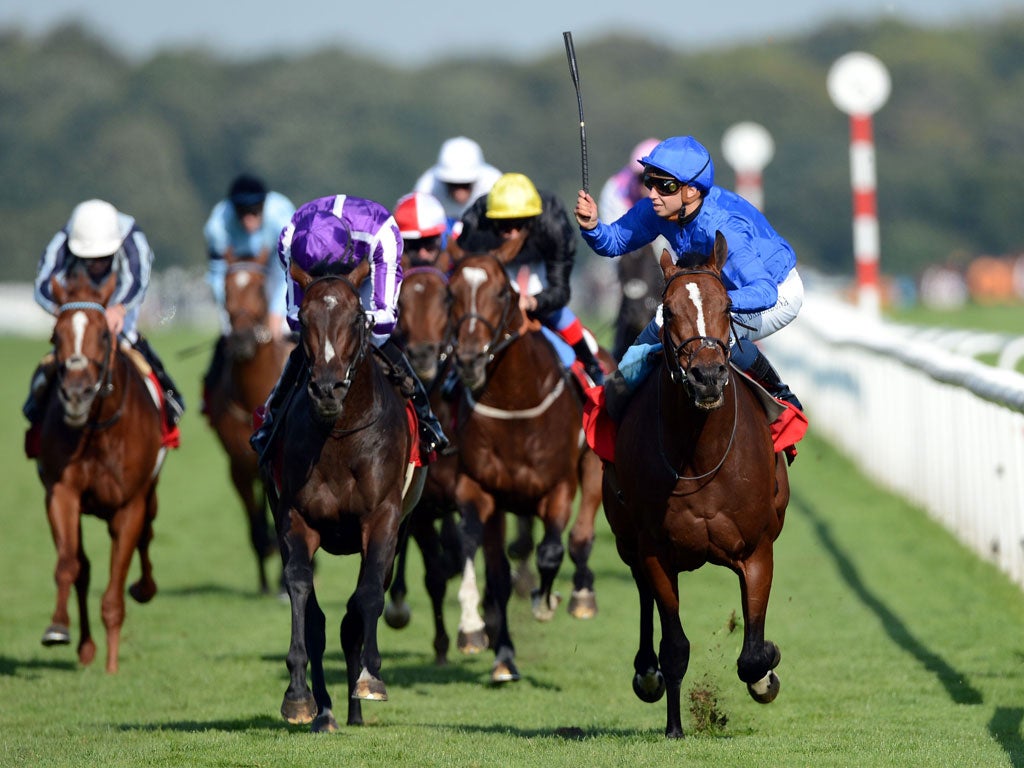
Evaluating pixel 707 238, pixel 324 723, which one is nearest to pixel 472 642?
pixel 324 723

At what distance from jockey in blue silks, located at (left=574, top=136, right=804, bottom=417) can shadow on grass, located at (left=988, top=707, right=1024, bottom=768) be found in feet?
4.46

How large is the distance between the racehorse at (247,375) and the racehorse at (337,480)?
4.51 m

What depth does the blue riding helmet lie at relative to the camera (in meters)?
6.86

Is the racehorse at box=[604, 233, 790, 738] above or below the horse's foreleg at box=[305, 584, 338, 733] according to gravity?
above

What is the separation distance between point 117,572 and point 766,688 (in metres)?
3.64

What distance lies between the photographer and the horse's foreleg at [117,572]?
9227mm

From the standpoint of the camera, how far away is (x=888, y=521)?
1295 cm

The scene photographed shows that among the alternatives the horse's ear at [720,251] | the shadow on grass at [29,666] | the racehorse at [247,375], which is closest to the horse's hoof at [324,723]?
the horse's ear at [720,251]

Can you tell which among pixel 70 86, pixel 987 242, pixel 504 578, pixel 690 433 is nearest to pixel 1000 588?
pixel 504 578

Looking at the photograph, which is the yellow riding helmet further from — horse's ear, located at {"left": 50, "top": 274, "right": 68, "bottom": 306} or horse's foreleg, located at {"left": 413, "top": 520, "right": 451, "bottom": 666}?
horse's ear, located at {"left": 50, "top": 274, "right": 68, "bottom": 306}

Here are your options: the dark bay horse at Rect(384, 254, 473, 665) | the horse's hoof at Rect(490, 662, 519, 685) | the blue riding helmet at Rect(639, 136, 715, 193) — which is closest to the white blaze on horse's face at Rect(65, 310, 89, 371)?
the dark bay horse at Rect(384, 254, 473, 665)

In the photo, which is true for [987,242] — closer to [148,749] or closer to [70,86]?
[70,86]

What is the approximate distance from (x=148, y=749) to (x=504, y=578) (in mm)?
2514

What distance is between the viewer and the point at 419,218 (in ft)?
30.8
